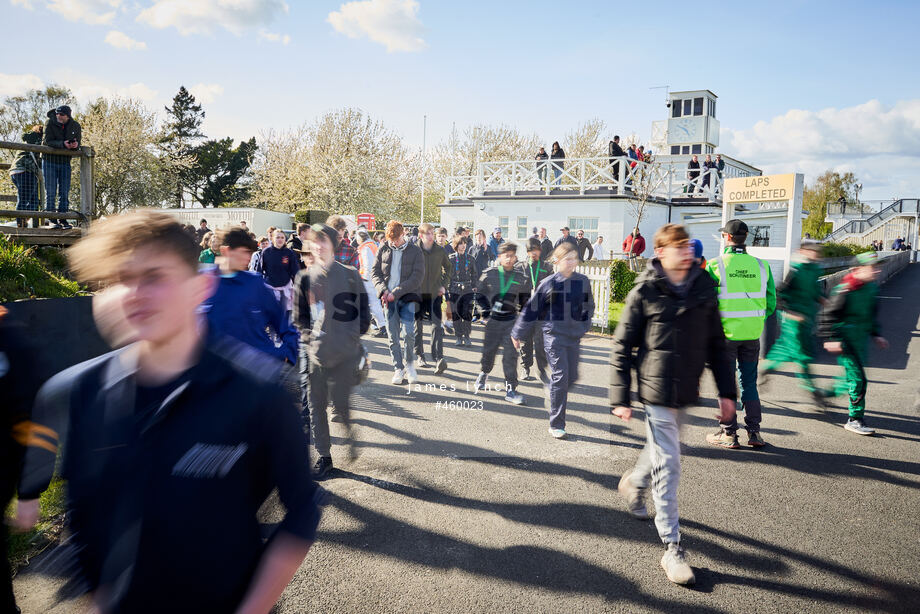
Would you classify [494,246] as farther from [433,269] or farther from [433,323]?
[433,323]

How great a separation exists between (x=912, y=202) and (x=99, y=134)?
215ft

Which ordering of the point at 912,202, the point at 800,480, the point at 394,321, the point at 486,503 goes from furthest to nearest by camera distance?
the point at 912,202
the point at 394,321
the point at 800,480
the point at 486,503

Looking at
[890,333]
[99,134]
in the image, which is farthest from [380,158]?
[890,333]

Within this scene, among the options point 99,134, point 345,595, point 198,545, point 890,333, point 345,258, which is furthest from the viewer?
point 99,134

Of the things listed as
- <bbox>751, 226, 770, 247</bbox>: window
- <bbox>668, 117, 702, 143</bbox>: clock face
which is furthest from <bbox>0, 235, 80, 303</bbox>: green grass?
<bbox>668, 117, 702, 143</bbox>: clock face

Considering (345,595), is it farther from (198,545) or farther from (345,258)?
(345,258)

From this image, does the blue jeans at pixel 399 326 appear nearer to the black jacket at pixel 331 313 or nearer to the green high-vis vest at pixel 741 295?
the black jacket at pixel 331 313

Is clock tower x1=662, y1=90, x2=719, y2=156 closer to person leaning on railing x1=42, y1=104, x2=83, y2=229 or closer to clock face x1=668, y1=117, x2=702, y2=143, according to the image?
clock face x1=668, y1=117, x2=702, y2=143

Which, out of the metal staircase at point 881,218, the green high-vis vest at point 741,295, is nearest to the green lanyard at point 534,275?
the green high-vis vest at point 741,295

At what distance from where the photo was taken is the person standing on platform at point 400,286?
8.23m

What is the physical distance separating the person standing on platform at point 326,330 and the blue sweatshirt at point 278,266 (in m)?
3.74

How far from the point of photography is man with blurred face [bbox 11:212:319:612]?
4.54ft

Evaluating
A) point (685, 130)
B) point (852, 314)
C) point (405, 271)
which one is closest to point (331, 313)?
point (405, 271)

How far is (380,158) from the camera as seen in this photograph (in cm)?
3938
